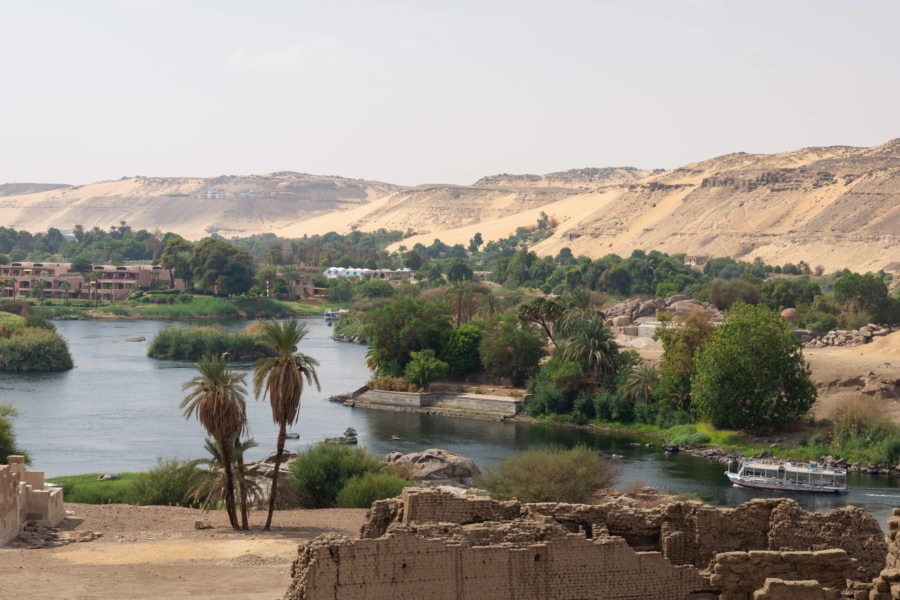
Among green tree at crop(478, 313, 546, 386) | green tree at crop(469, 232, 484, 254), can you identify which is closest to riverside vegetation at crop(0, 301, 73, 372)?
green tree at crop(478, 313, 546, 386)

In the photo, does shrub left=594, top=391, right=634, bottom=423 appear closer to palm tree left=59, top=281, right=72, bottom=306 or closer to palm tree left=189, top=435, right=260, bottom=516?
palm tree left=189, top=435, right=260, bottom=516

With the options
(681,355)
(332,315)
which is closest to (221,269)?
(332,315)

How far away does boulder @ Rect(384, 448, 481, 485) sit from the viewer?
32.4 meters

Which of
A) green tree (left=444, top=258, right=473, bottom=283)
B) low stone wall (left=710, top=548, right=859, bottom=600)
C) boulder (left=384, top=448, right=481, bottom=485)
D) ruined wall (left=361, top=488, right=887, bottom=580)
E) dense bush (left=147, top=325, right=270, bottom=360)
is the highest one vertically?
green tree (left=444, top=258, right=473, bottom=283)

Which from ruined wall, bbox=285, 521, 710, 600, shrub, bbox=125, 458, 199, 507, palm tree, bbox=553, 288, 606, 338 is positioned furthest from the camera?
palm tree, bbox=553, 288, 606, 338

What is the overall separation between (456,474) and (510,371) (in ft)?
61.7

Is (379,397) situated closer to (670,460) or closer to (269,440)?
(269,440)

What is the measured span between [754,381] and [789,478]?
20.9 feet

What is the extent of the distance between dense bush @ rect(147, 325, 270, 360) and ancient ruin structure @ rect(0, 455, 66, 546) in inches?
1647

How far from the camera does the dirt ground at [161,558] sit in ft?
54.3

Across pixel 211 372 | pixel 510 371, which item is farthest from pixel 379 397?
pixel 211 372

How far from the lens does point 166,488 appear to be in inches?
1028

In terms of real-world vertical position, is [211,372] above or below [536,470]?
above

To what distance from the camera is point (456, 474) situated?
32938 mm
